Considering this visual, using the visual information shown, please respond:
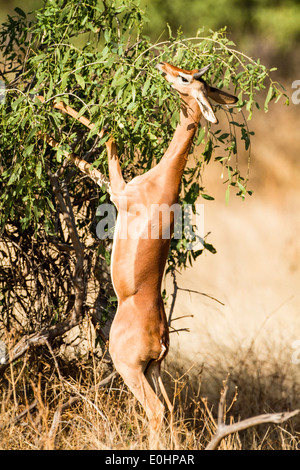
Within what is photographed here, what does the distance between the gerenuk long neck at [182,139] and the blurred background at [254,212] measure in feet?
11.6

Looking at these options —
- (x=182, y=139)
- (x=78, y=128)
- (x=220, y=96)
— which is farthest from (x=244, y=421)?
(x=78, y=128)

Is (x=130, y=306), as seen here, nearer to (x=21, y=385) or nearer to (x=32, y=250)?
(x=32, y=250)

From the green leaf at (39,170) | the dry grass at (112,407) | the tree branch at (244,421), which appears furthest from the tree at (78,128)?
the tree branch at (244,421)

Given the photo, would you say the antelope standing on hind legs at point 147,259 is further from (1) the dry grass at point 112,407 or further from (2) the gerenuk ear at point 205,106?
(1) the dry grass at point 112,407

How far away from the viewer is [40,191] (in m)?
3.83

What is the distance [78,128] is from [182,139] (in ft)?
3.21

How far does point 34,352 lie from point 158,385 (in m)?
1.47

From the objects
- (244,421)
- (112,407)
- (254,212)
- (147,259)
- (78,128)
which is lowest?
(244,421)

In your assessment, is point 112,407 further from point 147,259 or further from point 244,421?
point 244,421

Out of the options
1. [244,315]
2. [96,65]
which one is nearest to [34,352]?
[96,65]

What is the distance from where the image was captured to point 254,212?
9211mm

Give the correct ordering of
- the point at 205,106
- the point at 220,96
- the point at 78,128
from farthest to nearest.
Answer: the point at 78,128 → the point at 220,96 → the point at 205,106

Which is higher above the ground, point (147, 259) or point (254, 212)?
point (254, 212)

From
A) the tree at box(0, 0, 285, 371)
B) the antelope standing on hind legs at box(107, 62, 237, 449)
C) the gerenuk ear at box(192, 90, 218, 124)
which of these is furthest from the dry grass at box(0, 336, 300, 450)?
the gerenuk ear at box(192, 90, 218, 124)
